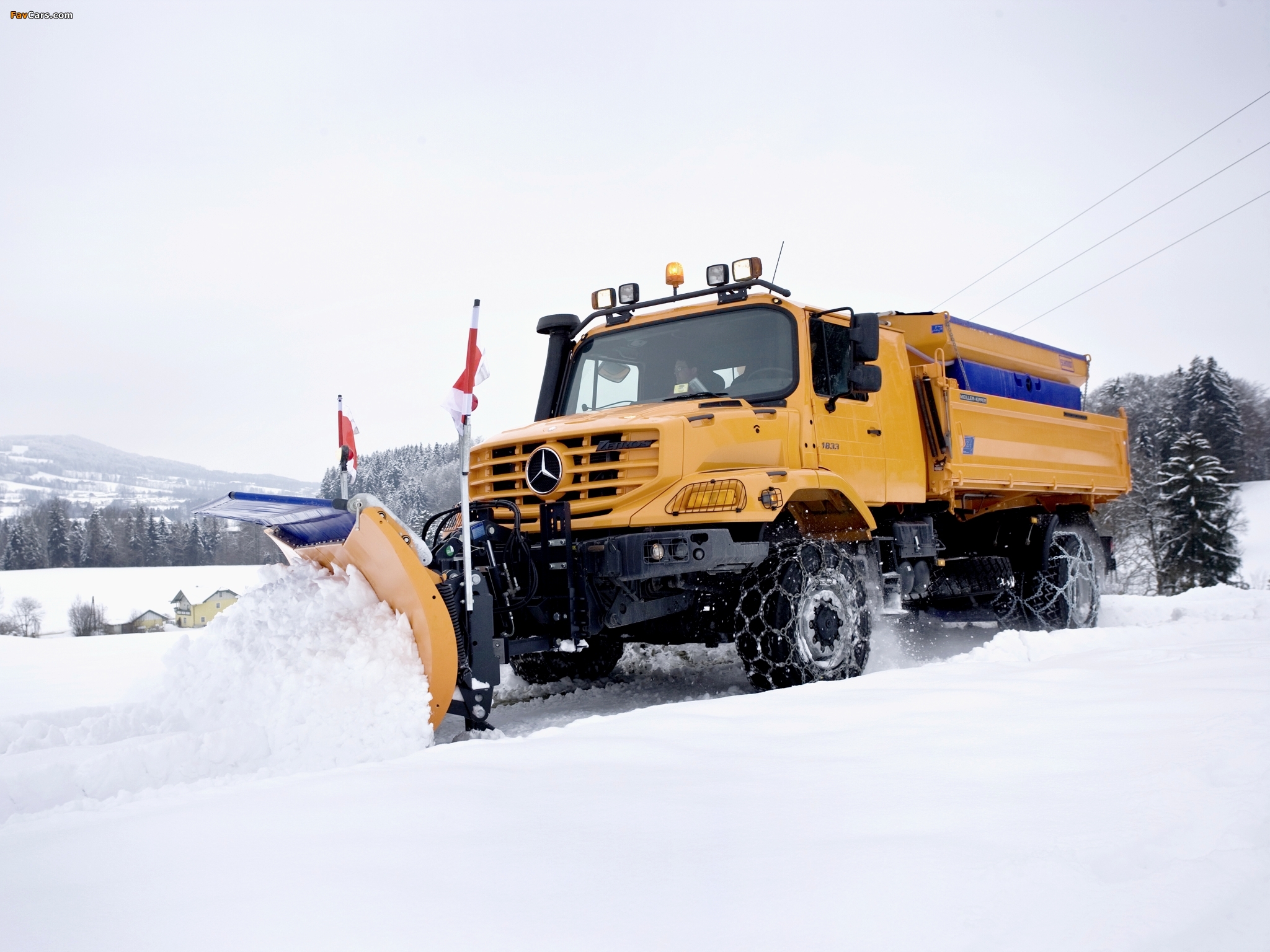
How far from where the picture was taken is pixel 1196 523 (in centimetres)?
3641

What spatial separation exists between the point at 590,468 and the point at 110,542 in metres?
80.3

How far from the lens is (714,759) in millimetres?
3273

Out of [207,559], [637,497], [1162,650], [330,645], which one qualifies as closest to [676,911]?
[330,645]

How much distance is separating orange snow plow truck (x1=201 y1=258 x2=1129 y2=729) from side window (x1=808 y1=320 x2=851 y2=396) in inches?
0.5

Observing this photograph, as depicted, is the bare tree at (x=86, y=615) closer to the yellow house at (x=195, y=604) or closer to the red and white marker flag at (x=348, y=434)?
the yellow house at (x=195, y=604)

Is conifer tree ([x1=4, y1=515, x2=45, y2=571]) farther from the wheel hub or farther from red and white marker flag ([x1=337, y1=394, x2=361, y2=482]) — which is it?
the wheel hub

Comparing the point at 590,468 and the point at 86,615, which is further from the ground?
the point at 590,468

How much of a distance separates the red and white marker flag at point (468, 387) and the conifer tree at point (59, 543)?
266 feet

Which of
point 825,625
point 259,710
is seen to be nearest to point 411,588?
point 259,710

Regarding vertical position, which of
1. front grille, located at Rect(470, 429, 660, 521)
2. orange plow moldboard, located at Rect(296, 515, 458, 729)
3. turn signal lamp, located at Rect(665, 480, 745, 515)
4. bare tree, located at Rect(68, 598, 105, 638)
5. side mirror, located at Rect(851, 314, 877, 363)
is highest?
side mirror, located at Rect(851, 314, 877, 363)

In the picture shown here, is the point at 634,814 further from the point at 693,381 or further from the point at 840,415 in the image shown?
the point at 840,415

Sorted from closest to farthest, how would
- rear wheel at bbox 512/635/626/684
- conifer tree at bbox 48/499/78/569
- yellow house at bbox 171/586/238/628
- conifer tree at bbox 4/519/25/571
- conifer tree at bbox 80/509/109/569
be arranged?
1. rear wheel at bbox 512/635/626/684
2. yellow house at bbox 171/586/238/628
3. conifer tree at bbox 4/519/25/571
4. conifer tree at bbox 48/499/78/569
5. conifer tree at bbox 80/509/109/569

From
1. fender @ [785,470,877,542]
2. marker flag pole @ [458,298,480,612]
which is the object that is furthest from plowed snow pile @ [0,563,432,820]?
fender @ [785,470,877,542]

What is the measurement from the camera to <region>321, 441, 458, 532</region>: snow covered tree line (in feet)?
133
